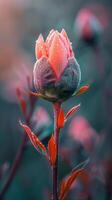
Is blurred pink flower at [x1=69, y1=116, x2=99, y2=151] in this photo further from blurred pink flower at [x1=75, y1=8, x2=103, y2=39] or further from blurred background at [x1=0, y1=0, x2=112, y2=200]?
blurred pink flower at [x1=75, y1=8, x2=103, y2=39]

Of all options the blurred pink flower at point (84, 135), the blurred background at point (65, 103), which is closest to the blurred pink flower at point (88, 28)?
the blurred background at point (65, 103)

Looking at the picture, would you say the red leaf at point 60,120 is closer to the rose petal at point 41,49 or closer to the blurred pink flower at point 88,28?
the rose petal at point 41,49

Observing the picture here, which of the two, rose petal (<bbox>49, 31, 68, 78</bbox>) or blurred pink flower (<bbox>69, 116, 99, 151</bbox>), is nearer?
rose petal (<bbox>49, 31, 68, 78</bbox>)

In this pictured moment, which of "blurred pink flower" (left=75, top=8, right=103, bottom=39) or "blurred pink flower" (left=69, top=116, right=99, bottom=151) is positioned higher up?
"blurred pink flower" (left=75, top=8, right=103, bottom=39)

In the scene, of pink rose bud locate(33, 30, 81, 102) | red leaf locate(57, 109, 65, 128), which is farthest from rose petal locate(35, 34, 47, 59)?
red leaf locate(57, 109, 65, 128)

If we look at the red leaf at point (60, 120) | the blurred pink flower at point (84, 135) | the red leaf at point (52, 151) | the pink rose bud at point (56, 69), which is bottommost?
the blurred pink flower at point (84, 135)

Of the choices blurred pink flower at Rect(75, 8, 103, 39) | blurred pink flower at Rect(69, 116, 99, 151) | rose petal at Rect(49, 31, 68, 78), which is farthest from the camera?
blurred pink flower at Rect(75, 8, 103, 39)

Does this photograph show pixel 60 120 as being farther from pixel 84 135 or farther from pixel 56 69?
pixel 84 135

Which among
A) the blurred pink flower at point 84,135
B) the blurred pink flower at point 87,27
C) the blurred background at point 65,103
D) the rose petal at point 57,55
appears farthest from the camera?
the blurred pink flower at point 87,27

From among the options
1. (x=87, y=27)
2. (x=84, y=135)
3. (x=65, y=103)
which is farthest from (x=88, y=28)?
(x=65, y=103)
